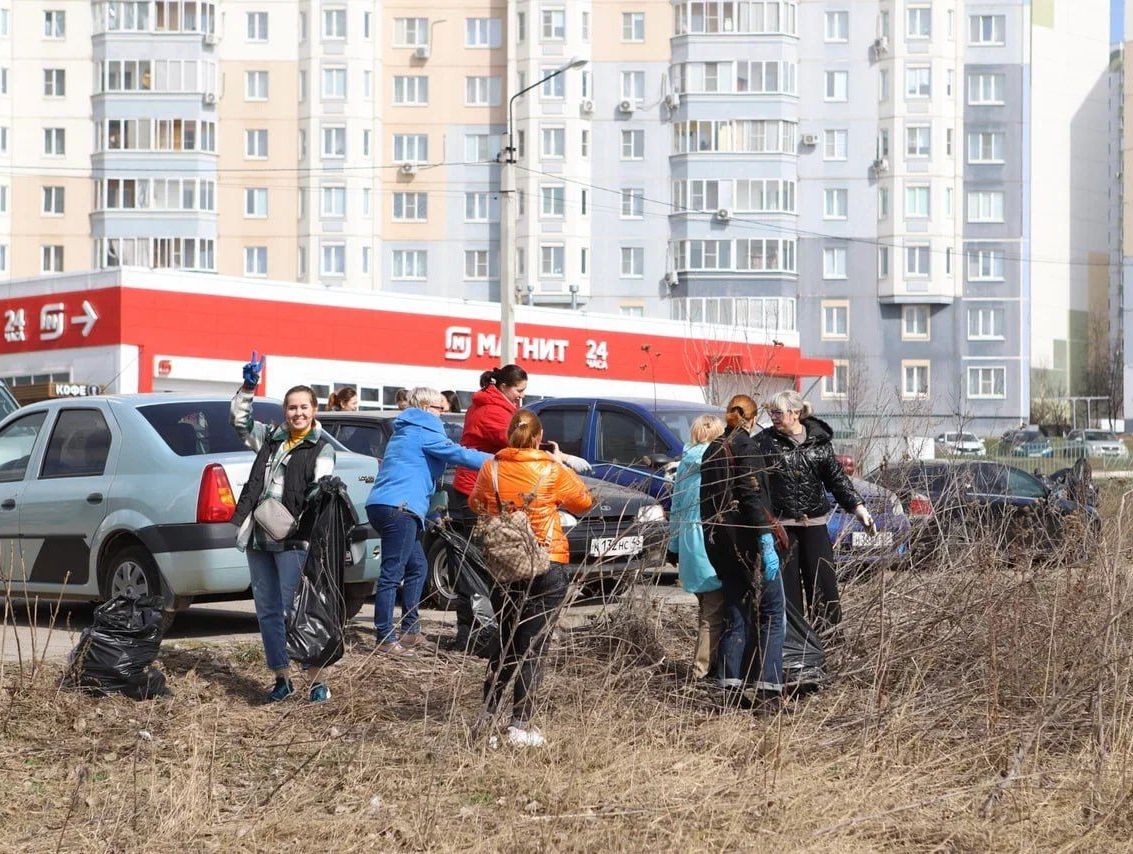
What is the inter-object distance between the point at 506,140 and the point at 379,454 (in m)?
13.1

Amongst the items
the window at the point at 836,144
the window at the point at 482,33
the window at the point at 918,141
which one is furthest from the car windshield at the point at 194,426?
the window at the point at 918,141

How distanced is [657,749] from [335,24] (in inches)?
2542

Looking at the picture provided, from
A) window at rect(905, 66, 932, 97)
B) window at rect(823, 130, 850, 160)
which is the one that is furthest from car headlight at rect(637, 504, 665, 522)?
window at rect(905, 66, 932, 97)

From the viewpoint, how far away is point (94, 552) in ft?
37.3

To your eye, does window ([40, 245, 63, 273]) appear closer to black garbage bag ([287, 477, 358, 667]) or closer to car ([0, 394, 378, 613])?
car ([0, 394, 378, 613])

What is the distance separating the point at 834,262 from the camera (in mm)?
72812

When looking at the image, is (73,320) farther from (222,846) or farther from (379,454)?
(222,846)

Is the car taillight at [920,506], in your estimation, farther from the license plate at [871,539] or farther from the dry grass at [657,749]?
the dry grass at [657,749]

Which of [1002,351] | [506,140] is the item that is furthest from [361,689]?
[1002,351]

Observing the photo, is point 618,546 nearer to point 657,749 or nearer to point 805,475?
point 657,749

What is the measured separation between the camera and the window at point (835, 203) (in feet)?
238

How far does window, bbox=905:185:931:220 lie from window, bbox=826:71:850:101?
15.3ft

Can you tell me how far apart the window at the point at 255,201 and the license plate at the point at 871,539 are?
6103 cm

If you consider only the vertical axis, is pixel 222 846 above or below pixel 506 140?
below
